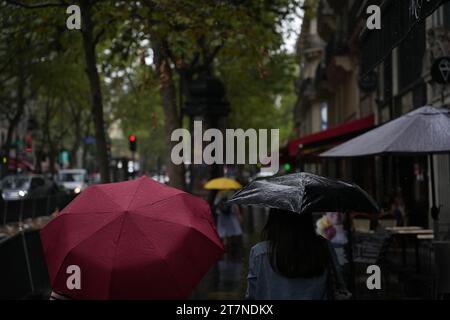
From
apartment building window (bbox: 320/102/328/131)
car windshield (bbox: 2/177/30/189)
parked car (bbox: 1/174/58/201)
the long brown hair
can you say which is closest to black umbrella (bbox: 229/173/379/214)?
the long brown hair

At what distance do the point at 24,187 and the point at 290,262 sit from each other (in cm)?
2776

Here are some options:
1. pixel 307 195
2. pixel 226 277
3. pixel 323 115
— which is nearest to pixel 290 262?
pixel 307 195

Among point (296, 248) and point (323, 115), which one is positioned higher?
point (323, 115)

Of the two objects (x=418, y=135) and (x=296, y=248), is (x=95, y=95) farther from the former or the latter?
(x=296, y=248)

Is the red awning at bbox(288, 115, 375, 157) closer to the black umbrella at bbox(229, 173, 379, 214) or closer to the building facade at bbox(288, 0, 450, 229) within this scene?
the building facade at bbox(288, 0, 450, 229)

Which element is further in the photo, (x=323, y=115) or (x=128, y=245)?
(x=323, y=115)

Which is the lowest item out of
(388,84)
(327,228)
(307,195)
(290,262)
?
(290,262)

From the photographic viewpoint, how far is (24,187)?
98.1ft

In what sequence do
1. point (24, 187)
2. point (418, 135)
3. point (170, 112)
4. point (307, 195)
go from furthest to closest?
point (24, 187), point (170, 112), point (418, 135), point (307, 195)

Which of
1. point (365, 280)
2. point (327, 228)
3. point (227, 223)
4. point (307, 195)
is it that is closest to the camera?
point (307, 195)

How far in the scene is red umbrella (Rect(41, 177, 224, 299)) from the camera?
388 centimetres

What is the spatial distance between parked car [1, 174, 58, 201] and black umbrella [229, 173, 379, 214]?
25.2 meters

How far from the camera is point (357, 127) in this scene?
→ 17688mm
